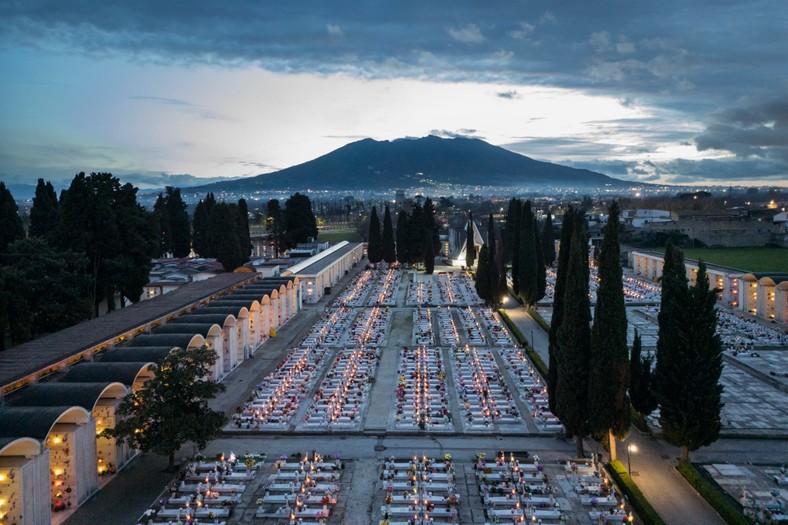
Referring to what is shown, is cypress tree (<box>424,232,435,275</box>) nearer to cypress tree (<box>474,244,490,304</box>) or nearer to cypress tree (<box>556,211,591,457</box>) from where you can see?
cypress tree (<box>474,244,490,304</box>)

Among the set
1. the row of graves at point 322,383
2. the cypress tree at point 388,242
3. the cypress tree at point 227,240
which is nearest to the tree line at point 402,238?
the cypress tree at point 388,242

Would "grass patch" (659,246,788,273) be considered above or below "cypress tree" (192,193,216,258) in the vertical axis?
below

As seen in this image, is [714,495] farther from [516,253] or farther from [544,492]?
[516,253]

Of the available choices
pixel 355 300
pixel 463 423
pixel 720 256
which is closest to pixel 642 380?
pixel 463 423

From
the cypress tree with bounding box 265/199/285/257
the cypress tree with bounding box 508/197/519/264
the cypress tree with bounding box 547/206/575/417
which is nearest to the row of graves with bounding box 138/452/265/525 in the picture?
the cypress tree with bounding box 547/206/575/417

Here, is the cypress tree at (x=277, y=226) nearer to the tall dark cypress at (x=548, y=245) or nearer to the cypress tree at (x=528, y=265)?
the tall dark cypress at (x=548, y=245)
